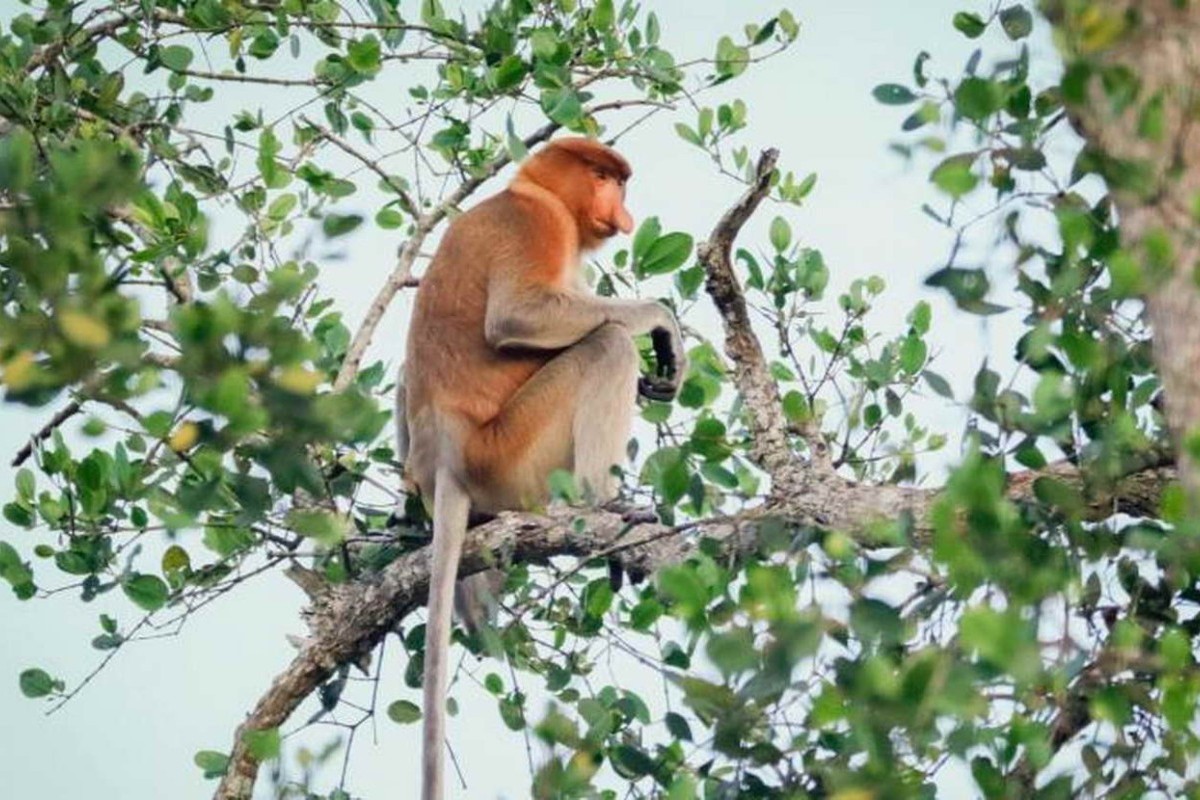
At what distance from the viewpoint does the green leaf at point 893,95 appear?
2359 mm

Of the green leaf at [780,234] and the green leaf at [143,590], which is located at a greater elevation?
the green leaf at [780,234]

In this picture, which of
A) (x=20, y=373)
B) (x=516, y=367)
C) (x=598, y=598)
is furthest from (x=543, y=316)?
(x=20, y=373)

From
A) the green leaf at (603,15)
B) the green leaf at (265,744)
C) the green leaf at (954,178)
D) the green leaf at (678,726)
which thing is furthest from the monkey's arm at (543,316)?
the green leaf at (954,178)

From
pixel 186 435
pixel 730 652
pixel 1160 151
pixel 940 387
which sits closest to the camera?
pixel 186 435

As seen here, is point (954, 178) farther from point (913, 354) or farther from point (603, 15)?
point (603, 15)

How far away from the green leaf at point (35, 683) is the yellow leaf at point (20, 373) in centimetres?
310

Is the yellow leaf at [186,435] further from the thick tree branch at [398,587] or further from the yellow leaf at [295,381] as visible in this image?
the thick tree branch at [398,587]

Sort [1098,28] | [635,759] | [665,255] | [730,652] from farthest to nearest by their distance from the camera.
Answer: [665,255], [635,759], [730,652], [1098,28]

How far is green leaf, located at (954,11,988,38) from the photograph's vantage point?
2.88m

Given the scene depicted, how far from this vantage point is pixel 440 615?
4.04 m

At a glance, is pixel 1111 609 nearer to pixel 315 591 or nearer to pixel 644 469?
pixel 644 469

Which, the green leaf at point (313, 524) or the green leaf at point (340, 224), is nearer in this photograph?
the green leaf at point (313, 524)

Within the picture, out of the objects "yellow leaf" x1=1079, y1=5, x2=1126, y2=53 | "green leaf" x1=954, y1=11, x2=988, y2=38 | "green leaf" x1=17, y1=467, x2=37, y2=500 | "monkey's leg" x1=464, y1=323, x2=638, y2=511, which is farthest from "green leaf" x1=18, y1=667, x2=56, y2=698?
"yellow leaf" x1=1079, y1=5, x2=1126, y2=53

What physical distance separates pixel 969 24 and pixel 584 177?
306 centimetres
